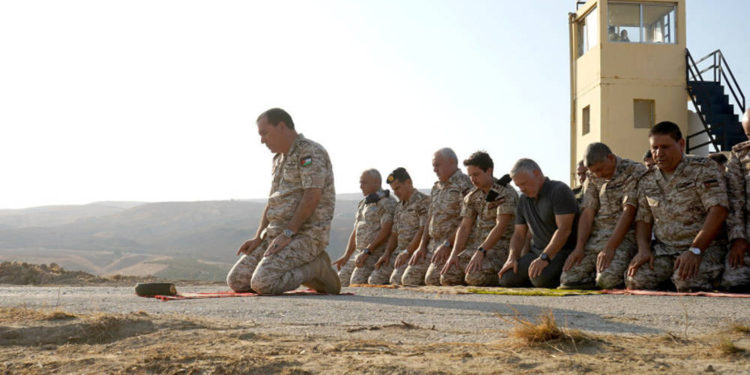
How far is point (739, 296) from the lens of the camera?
17.6 ft

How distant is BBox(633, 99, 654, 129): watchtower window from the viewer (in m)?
16.3

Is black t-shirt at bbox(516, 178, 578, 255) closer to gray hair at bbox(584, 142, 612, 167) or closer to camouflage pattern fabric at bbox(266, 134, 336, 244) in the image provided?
gray hair at bbox(584, 142, 612, 167)

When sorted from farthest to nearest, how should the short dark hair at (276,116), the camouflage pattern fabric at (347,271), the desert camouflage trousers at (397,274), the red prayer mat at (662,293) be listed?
the camouflage pattern fabric at (347,271) → the desert camouflage trousers at (397,274) → the short dark hair at (276,116) → the red prayer mat at (662,293)

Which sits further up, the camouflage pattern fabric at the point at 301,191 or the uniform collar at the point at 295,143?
the uniform collar at the point at 295,143

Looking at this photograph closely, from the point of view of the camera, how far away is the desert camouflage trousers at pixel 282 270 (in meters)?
5.96

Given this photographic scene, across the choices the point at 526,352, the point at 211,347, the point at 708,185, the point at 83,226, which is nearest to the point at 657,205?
the point at 708,185

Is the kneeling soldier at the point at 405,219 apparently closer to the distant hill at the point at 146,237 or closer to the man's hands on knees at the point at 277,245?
the man's hands on knees at the point at 277,245

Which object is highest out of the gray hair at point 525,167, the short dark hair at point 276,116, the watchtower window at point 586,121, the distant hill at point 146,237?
the watchtower window at point 586,121

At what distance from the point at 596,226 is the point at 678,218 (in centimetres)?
107

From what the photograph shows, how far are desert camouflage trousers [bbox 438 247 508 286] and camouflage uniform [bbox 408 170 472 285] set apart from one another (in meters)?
0.50

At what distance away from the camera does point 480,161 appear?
8.23m

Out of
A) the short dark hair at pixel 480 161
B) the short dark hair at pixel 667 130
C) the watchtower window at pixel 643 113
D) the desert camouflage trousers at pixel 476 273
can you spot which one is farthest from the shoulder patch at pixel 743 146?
the watchtower window at pixel 643 113

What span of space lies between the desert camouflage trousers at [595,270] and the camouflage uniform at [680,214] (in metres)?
0.23

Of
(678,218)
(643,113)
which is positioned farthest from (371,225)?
(643,113)
